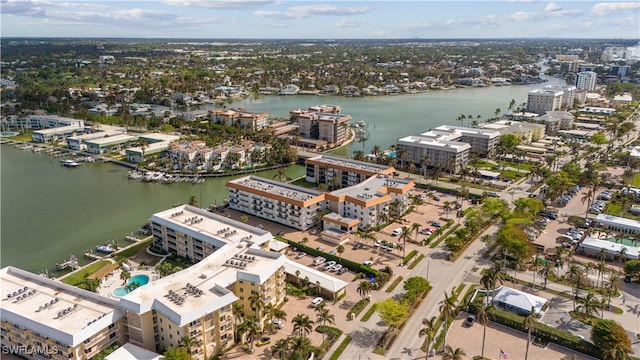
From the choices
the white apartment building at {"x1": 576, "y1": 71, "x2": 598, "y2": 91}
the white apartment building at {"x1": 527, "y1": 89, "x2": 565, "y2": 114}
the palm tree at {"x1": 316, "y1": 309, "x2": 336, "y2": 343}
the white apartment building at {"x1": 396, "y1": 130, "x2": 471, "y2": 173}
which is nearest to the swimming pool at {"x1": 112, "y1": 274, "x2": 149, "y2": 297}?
the palm tree at {"x1": 316, "y1": 309, "x2": 336, "y2": 343}

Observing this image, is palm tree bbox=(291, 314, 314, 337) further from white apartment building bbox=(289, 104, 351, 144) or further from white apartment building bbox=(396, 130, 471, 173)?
white apartment building bbox=(289, 104, 351, 144)

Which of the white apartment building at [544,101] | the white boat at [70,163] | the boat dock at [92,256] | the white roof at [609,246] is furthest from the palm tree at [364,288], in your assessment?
the white apartment building at [544,101]

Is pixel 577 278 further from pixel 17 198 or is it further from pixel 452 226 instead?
pixel 17 198

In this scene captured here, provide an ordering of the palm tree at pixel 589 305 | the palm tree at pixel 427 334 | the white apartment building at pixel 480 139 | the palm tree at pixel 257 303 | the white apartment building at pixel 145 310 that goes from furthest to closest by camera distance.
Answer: the white apartment building at pixel 480 139 → the palm tree at pixel 589 305 → the palm tree at pixel 257 303 → the palm tree at pixel 427 334 → the white apartment building at pixel 145 310

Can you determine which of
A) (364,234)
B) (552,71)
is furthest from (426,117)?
(552,71)

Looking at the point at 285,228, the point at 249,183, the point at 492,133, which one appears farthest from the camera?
the point at 492,133

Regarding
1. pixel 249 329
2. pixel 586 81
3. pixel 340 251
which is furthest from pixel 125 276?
pixel 586 81

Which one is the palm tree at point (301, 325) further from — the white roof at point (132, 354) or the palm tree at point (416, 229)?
the palm tree at point (416, 229)
